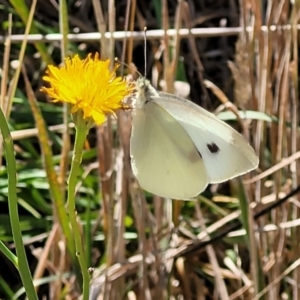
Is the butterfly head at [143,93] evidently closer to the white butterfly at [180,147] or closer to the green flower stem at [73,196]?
the white butterfly at [180,147]

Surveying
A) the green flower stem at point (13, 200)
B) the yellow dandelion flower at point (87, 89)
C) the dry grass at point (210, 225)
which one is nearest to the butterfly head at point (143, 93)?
the dry grass at point (210, 225)

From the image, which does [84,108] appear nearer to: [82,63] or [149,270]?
[82,63]

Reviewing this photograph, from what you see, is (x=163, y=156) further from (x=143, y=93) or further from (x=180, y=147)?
(x=143, y=93)

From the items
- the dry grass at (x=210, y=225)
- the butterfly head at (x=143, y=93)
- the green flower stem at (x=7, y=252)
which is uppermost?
the butterfly head at (x=143, y=93)

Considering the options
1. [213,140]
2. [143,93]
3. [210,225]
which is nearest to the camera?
[143,93]

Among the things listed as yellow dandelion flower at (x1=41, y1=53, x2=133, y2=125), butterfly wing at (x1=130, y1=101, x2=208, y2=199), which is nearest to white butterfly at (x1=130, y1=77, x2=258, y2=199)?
butterfly wing at (x1=130, y1=101, x2=208, y2=199)

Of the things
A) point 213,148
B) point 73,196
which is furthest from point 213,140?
point 73,196

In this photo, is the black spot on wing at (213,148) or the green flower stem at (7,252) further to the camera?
the black spot on wing at (213,148)
